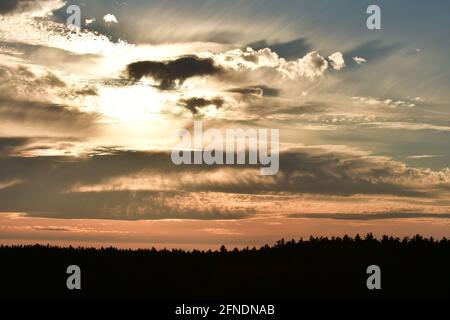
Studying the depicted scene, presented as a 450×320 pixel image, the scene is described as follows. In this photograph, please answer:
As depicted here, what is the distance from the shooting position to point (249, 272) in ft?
488

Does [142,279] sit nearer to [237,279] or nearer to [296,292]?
[237,279]

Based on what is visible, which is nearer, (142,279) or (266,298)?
(266,298)

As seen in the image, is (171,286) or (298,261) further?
(298,261)

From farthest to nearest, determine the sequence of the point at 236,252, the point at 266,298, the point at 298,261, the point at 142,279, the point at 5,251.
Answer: the point at 5,251 < the point at 236,252 < the point at 298,261 < the point at 142,279 < the point at 266,298

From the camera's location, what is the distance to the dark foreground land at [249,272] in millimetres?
128000

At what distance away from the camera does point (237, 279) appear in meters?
139

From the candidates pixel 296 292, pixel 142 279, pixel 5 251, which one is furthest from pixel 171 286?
pixel 5 251

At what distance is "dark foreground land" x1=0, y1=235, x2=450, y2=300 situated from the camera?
128000 millimetres
